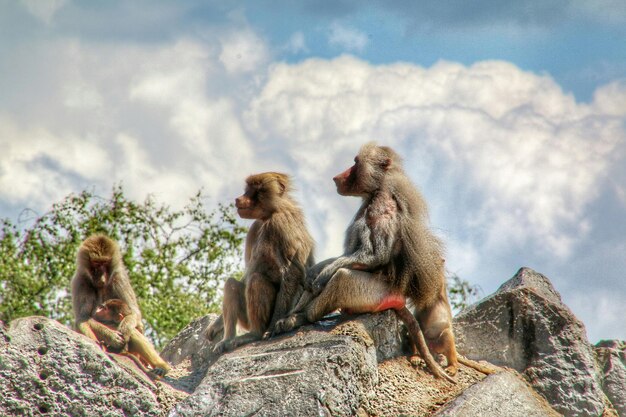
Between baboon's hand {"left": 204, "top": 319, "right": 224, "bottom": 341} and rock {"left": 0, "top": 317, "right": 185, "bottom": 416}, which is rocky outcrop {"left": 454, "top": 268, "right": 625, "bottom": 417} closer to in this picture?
baboon's hand {"left": 204, "top": 319, "right": 224, "bottom": 341}

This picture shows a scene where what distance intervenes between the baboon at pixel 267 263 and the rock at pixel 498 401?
1.98 metres

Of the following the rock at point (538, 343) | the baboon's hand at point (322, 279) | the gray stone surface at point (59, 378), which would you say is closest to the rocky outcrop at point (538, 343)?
the rock at point (538, 343)

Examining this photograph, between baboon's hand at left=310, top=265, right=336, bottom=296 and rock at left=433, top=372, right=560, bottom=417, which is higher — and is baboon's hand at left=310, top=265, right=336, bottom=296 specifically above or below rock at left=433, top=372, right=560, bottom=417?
above

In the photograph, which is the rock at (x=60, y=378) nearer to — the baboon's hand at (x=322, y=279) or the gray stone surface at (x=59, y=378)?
the gray stone surface at (x=59, y=378)

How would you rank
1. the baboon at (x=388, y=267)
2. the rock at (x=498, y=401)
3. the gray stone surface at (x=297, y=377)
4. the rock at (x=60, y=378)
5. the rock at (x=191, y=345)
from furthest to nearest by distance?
1. the rock at (x=191, y=345)
2. the baboon at (x=388, y=267)
3. the rock at (x=498, y=401)
4. the rock at (x=60, y=378)
5. the gray stone surface at (x=297, y=377)

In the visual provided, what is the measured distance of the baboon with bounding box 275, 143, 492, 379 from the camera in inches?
348

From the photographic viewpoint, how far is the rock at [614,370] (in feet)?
32.4

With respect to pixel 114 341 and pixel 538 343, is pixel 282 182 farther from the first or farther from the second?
pixel 538 343

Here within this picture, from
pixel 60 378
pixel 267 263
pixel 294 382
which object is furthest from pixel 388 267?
pixel 60 378

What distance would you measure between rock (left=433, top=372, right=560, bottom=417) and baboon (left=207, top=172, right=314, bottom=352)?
1.98 metres

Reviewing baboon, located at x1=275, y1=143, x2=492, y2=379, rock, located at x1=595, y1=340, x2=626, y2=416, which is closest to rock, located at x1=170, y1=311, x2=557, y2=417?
baboon, located at x1=275, y1=143, x2=492, y2=379

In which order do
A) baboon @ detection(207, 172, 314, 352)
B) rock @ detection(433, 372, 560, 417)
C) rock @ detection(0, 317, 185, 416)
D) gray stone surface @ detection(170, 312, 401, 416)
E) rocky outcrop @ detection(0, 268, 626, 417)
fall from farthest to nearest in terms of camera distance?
baboon @ detection(207, 172, 314, 352) < rock @ detection(433, 372, 560, 417) < rock @ detection(0, 317, 185, 416) < rocky outcrop @ detection(0, 268, 626, 417) < gray stone surface @ detection(170, 312, 401, 416)

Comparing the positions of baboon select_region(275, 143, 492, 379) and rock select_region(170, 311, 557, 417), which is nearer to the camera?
rock select_region(170, 311, 557, 417)

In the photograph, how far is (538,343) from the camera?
9898 millimetres
